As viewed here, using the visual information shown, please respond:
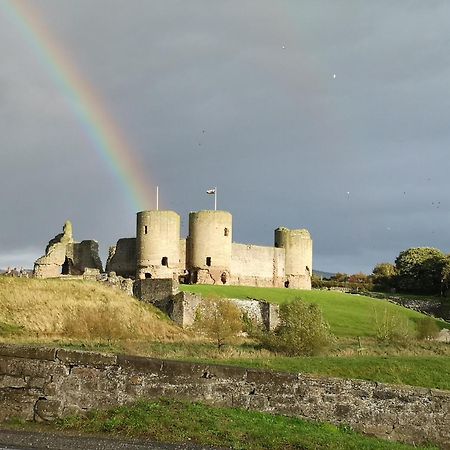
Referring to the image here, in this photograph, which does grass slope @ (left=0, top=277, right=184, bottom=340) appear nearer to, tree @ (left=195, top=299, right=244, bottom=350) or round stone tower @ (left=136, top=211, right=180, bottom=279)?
tree @ (left=195, top=299, right=244, bottom=350)

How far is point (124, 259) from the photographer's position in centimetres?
7581

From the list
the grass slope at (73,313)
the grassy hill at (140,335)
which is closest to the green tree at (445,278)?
the grassy hill at (140,335)

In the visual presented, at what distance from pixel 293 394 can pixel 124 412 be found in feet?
10.1

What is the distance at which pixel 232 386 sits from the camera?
1152 cm

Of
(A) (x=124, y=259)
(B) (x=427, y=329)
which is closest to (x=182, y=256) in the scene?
(A) (x=124, y=259)

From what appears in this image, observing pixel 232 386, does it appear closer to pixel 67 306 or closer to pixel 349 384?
pixel 349 384

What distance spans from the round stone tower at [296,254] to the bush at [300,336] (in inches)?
1648

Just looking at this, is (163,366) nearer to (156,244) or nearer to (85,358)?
(85,358)

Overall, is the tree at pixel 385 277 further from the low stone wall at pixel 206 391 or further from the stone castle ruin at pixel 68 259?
the low stone wall at pixel 206 391

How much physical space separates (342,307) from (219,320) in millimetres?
22439

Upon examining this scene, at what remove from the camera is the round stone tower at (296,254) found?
83.8m

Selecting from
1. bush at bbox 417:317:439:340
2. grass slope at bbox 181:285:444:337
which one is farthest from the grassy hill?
bush at bbox 417:317:439:340

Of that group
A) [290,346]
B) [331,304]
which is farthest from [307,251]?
[290,346]

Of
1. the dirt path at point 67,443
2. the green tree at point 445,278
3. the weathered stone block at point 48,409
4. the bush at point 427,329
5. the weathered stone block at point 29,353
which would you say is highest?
the green tree at point 445,278
